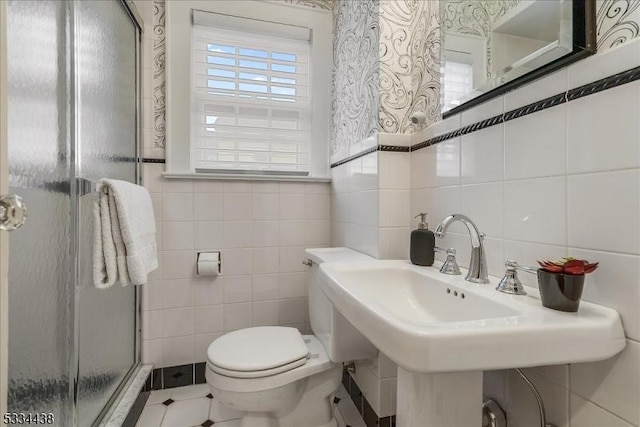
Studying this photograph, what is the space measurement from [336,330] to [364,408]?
451 millimetres

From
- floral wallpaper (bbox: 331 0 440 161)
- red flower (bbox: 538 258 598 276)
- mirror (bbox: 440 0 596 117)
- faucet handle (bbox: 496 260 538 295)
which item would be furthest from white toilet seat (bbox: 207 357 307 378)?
mirror (bbox: 440 0 596 117)

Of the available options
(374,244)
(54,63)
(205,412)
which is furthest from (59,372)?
(374,244)

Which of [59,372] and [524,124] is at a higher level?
[524,124]

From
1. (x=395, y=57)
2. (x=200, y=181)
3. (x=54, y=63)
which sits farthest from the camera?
(x=200, y=181)

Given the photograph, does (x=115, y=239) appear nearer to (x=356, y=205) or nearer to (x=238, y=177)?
(x=238, y=177)

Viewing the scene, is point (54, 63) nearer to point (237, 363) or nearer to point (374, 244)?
point (237, 363)

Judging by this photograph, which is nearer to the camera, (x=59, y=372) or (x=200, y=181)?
(x=59, y=372)

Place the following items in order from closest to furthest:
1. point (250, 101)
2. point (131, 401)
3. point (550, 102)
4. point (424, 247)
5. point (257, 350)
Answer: point (550, 102) → point (424, 247) → point (257, 350) → point (131, 401) → point (250, 101)

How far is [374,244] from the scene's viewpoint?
4.01 feet

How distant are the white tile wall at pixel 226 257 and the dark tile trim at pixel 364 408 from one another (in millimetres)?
367

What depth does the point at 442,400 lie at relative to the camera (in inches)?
25.9

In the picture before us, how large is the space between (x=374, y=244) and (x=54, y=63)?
3.99 ft

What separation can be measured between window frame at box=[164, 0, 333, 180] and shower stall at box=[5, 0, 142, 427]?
0.77ft

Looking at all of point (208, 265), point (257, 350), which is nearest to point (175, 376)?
point (208, 265)
